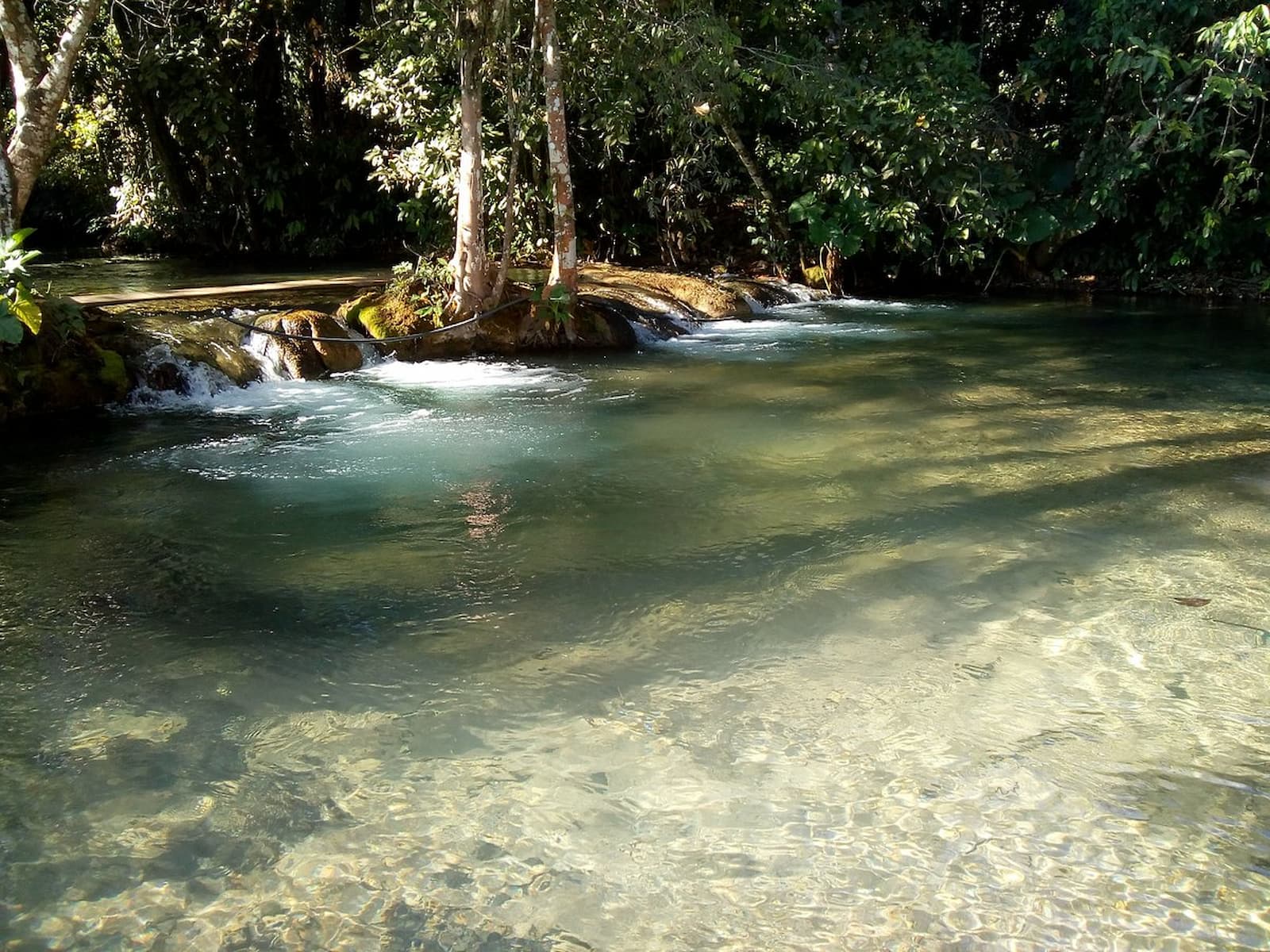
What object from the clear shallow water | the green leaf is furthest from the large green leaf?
the clear shallow water

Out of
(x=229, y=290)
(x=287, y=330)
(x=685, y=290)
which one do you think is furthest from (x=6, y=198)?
(x=685, y=290)

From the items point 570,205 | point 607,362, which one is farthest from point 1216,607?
point 570,205

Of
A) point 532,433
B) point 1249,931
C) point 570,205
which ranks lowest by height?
point 1249,931

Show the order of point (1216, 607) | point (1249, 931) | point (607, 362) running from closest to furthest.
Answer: point (1249, 931)
point (1216, 607)
point (607, 362)

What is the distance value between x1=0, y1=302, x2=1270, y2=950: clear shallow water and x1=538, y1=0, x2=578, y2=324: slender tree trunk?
3523mm

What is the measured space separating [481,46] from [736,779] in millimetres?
7868

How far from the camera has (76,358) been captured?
7840mm

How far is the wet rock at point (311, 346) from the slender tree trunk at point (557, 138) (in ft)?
6.83

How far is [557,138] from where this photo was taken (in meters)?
9.29

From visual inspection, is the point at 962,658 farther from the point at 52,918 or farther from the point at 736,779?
the point at 52,918

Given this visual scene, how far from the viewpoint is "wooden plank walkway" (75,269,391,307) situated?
11000mm

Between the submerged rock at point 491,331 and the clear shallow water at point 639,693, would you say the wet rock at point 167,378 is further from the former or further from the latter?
the submerged rock at point 491,331

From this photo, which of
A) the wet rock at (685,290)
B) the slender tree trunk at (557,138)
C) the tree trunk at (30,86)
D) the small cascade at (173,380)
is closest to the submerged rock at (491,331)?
the slender tree trunk at (557,138)

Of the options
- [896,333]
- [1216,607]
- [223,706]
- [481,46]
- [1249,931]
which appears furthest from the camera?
[896,333]
